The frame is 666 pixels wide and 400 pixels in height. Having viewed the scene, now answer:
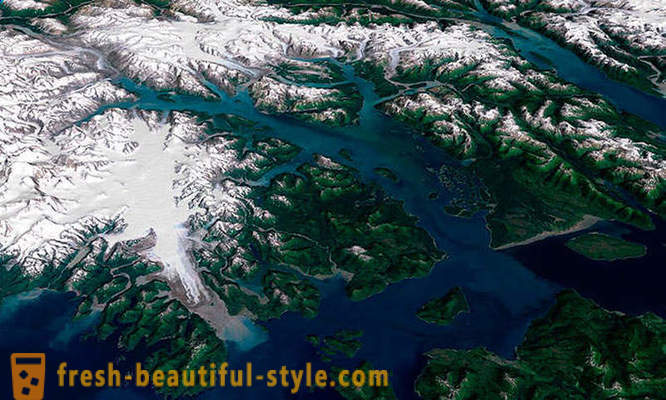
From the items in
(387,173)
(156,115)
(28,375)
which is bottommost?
(28,375)

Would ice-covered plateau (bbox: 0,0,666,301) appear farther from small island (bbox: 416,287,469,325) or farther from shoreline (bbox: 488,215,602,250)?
small island (bbox: 416,287,469,325)

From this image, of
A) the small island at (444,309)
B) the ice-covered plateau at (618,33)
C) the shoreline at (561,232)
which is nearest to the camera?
the small island at (444,309)

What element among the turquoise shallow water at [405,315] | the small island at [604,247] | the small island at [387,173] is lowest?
the turquoise shallow water at [405,315]

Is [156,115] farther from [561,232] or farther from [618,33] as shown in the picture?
[618,33]

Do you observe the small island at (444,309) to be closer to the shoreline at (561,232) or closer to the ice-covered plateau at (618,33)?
the shoreline at (561,232)

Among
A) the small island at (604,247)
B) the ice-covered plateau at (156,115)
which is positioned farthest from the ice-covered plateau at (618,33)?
the small island at (604,247)

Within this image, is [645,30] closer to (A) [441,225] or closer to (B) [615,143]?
(B) [615,143]

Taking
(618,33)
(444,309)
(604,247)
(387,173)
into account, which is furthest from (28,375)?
(618,33)
